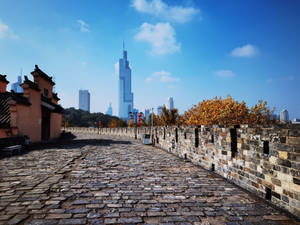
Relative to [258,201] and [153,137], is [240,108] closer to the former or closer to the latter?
[153,137]

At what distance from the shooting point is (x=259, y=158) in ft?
12.7

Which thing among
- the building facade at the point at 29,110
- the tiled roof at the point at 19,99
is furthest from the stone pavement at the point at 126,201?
the tiled roof at the point at 19,99

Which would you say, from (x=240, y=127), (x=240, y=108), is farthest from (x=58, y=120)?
(x=240, y=108)

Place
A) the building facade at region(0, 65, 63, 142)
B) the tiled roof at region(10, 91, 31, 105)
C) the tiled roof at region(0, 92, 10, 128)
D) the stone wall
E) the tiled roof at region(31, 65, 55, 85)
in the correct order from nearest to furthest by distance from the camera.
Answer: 1. the stone wall
2. the tiled roof at region(0, 92, 10, 128)
3. the building facade at region(0, 65, 63, 142)
4. the tiled roof at region(10, 91, 31, 105)
5. the tiled roof at region(31, 65, 55, 85)

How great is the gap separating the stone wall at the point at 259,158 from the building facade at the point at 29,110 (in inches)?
509

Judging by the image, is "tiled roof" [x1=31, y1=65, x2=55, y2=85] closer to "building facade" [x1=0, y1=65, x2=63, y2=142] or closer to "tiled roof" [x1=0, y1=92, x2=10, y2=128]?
"building facade" [x1=0, y1=65, x2=63, y2=142]

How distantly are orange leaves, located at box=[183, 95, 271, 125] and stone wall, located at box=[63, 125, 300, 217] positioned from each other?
22644 mm

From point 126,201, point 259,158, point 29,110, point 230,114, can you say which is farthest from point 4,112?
point 230,114

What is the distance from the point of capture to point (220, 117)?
27891 millimetres

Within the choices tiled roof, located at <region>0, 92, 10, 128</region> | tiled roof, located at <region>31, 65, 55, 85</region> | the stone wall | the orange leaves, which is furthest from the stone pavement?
the orange leaves

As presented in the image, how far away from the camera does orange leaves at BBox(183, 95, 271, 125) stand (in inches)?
1096

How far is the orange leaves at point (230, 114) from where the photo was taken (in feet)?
91.4

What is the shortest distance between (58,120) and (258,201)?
75.0 ft

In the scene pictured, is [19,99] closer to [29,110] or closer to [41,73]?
[29,110]
